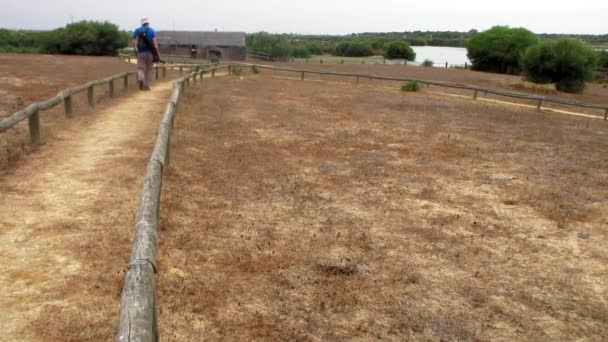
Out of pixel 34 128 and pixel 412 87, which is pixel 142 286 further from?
pixel 412 87

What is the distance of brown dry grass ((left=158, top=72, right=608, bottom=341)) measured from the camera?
3951mm

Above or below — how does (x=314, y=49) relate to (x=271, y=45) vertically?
above

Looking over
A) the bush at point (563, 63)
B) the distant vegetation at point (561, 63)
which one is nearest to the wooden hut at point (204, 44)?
the distant vegetation at point (561, 63)

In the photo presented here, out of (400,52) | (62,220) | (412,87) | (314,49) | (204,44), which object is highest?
(314,49)

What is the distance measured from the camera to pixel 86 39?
4656cm

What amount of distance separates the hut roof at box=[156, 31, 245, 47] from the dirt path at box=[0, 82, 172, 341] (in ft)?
139

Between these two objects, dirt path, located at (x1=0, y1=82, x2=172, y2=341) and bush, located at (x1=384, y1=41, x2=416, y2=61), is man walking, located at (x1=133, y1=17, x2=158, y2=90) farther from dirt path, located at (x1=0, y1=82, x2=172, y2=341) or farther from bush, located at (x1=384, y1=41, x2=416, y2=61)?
bush, located at (x1=384, y1=41, x2=416, y2=61)

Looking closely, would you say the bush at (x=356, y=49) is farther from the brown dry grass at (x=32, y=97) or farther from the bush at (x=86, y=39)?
the brown dry grass at (x=32, y=97)

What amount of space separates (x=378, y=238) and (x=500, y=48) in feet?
166

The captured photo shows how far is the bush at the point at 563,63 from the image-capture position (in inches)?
1260

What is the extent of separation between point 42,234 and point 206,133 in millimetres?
6088

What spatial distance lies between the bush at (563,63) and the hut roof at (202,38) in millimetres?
27690

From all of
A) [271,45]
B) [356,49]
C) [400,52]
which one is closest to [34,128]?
[271,45]

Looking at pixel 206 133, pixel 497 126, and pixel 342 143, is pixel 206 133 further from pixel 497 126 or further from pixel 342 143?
pixel 497 126
